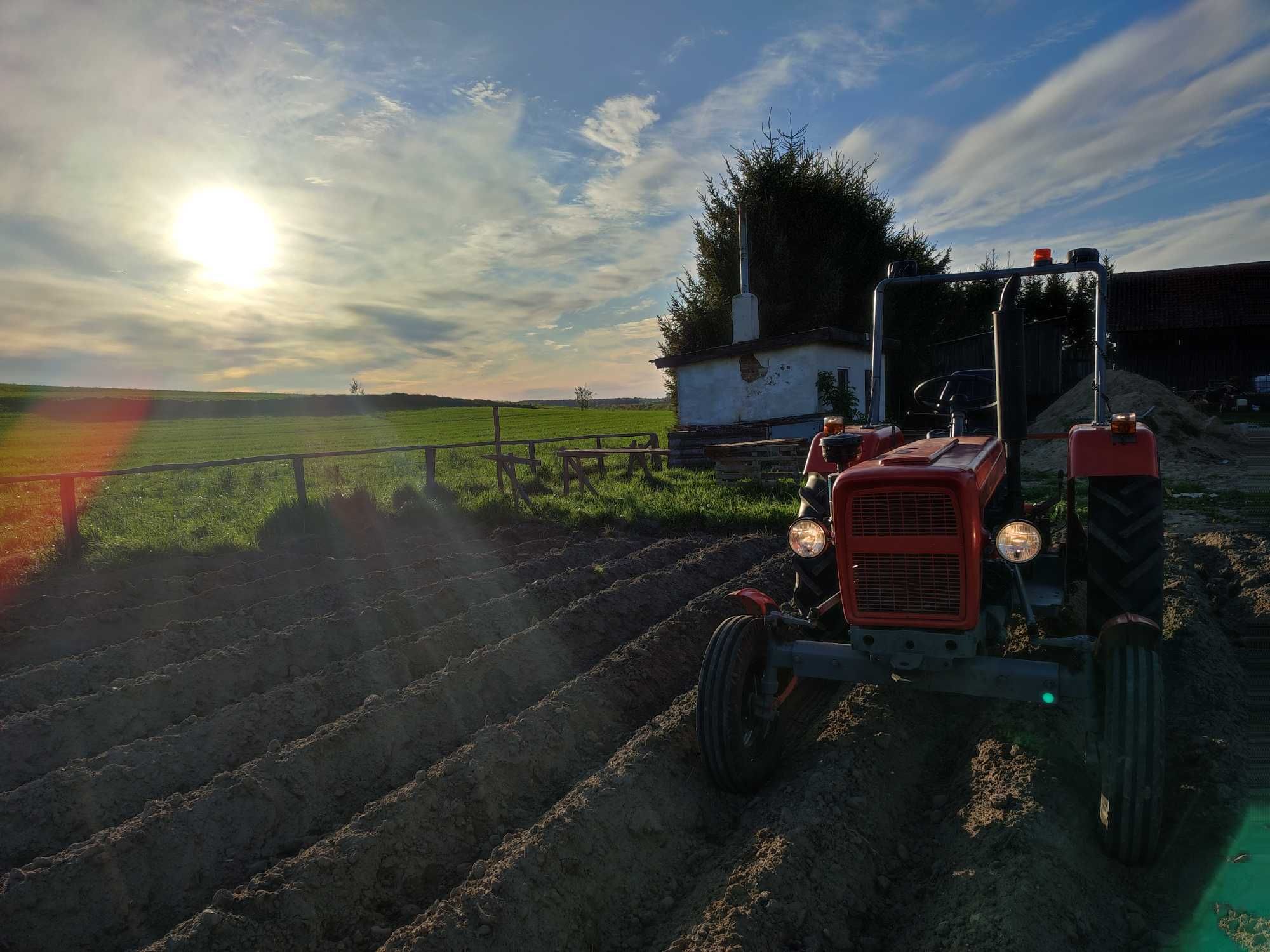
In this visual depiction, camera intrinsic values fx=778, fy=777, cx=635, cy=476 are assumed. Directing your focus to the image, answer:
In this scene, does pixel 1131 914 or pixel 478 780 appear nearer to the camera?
pixel 1131 914

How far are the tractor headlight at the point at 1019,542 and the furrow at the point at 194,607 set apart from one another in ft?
17.1

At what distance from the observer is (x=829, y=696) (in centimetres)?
428

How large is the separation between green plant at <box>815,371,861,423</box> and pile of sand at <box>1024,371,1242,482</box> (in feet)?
11.6

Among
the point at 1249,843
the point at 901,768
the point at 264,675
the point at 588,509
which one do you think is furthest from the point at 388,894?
the point at 588,509

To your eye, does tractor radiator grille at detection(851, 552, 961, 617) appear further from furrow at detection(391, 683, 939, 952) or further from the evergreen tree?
the evergreen tree

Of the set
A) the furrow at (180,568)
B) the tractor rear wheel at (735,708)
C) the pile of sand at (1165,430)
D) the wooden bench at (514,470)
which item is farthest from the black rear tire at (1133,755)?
the pile of sand at (1165,430)

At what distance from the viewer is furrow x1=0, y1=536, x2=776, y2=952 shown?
2879 mm

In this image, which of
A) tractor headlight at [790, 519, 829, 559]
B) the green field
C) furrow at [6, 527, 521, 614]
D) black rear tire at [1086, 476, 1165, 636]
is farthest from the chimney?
tractor headlight at [790, 519, 829, 559]

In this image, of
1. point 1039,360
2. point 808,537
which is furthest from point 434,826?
point 1039,360

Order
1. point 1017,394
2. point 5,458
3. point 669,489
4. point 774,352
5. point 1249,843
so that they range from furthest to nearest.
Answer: point 5,458 → point 774,352 → point 669,489 → point 1017,394 → point 1249,843

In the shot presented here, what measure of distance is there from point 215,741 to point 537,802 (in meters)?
1.85

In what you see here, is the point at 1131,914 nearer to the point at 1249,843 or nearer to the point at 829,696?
the point at 1249,843

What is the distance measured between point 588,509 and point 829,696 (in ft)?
20.4

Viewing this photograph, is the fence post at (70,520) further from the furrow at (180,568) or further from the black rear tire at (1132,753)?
the black rear tire at (1132,753)
